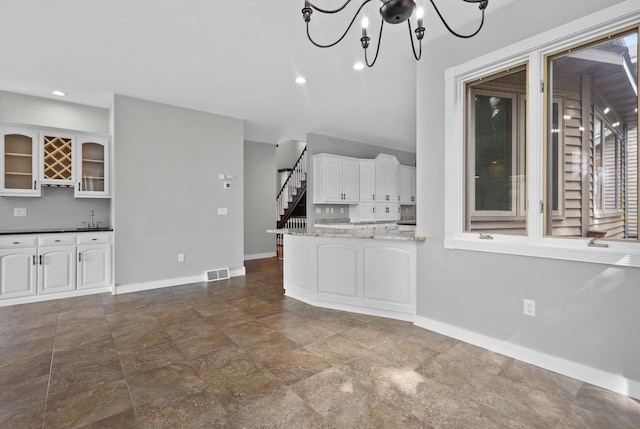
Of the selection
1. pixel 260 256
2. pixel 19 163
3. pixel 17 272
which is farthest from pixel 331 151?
pixel 17 272

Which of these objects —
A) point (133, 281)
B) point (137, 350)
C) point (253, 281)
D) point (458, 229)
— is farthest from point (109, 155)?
point (458, 229)

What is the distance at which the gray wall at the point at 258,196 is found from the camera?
7.27 metres

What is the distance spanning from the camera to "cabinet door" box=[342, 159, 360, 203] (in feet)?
22.9

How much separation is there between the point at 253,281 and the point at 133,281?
178 centimetres

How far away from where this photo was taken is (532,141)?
2416 millimetres

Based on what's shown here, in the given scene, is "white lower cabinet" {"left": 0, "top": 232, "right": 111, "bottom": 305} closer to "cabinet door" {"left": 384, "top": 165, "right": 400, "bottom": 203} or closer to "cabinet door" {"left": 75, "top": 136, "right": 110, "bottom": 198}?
"cabinet door" {"left": 75, "top": 136, "right": 110, "bottom": 198}

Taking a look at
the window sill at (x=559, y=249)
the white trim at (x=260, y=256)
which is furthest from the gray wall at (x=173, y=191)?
the window sill at (x=559, y=249)

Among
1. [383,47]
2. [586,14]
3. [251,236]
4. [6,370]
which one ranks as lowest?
[6,370]

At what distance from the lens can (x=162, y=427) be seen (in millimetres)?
1689

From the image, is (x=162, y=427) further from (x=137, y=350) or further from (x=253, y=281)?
(x=253, y=281)

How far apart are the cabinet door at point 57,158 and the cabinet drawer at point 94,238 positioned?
0.82m

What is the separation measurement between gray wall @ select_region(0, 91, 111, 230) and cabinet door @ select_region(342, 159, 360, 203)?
4.55 metres

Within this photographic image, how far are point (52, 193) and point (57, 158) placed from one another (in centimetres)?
59

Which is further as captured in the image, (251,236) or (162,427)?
(251,236)
